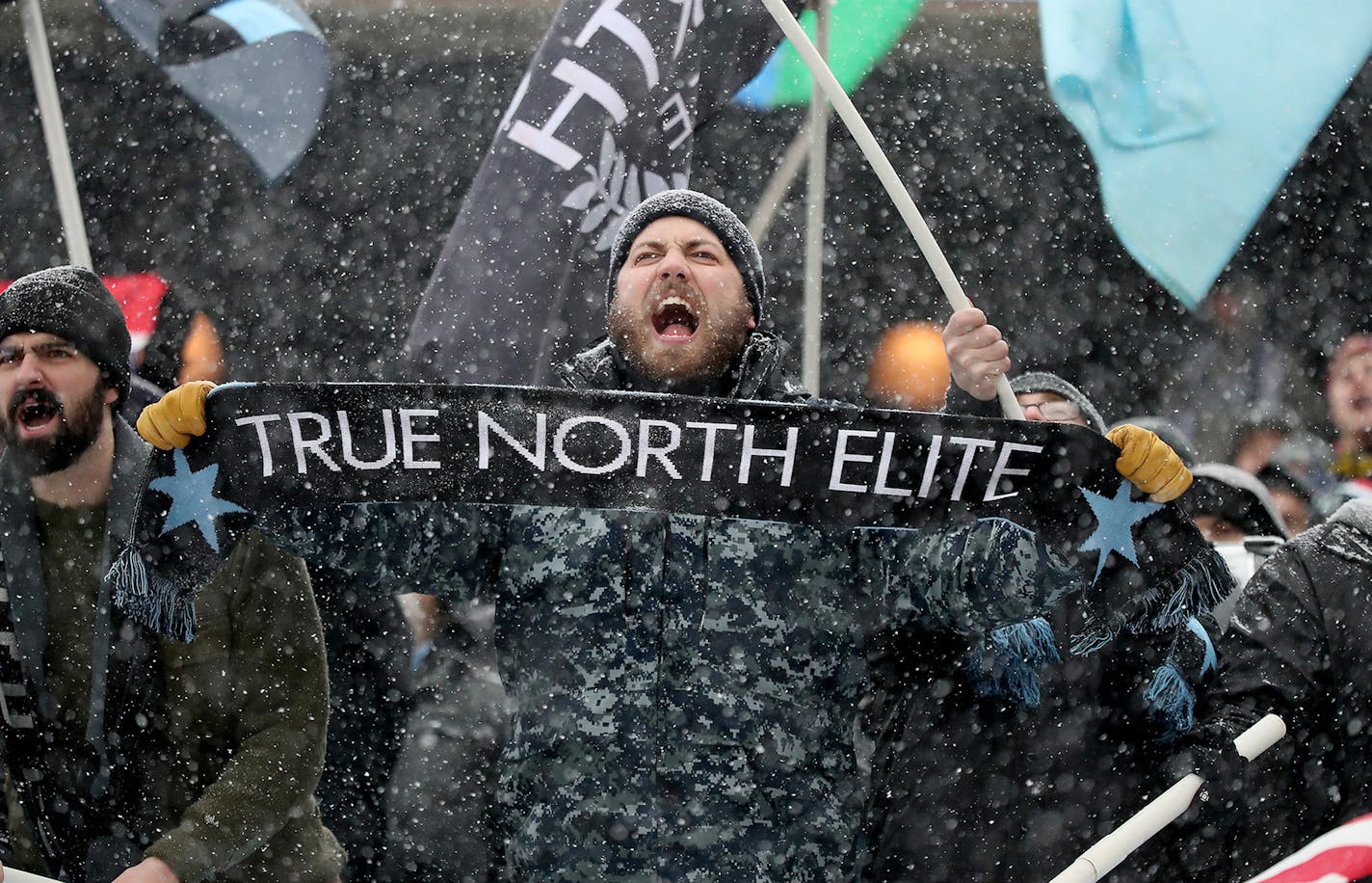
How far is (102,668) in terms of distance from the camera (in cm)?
273

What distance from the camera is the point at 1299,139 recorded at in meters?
3.57

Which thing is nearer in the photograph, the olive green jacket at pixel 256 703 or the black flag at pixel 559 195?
the olive green jacket at pixel 256 703

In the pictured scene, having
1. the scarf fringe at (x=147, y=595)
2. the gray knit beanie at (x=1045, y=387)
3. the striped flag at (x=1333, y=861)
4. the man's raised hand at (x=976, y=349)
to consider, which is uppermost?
the man's raised hand at (x=976, y=349)

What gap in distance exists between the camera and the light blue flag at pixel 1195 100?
355 centimetres

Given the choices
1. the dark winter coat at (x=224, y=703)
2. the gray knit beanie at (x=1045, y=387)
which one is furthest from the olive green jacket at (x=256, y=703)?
the gray knit beanie at (x=1045, y=387)

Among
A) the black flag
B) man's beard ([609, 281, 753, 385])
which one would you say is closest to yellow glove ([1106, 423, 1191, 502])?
man's beard ([609, 281, 753, 385])

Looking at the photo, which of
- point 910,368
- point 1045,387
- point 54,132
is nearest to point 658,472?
point 1045,387

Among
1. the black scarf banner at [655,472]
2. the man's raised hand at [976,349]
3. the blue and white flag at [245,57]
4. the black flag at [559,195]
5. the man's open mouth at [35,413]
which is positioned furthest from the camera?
the blue and white flag at [245,57]

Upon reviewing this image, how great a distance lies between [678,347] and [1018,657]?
2.82 ft

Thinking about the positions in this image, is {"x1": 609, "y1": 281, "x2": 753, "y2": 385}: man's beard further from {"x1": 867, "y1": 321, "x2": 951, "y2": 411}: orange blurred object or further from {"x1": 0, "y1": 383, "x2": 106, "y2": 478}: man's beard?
{"x1": 867, "y1": 321, "x2": 951, "y2": 411}: orange blurred object

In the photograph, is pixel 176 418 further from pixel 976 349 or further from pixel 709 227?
pixel 976 349

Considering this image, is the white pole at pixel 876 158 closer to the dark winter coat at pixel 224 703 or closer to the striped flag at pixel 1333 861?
the striped flag at pixel 1333 861

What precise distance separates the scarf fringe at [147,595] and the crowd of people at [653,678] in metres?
0.15

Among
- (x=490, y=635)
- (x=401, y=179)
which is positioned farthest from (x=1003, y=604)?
(x=401, y=179)
